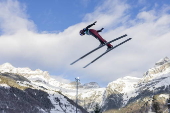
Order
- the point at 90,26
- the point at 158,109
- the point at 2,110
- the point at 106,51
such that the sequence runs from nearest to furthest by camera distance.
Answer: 1. the point at 90,26
2. the point at 106,51
3. the point at 158,109
4. the point at 2,110

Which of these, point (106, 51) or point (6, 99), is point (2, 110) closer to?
point (6, 99)

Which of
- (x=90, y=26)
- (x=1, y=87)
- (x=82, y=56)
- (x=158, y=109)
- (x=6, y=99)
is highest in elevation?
(x=1, y=87)

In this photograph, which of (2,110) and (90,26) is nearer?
(90,26)

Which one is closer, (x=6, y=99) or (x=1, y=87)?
(x=6, y=99)

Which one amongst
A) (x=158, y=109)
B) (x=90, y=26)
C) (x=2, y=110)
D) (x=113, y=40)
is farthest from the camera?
(x=2, y=110)

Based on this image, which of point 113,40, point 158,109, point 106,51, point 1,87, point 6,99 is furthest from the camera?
point 1,87

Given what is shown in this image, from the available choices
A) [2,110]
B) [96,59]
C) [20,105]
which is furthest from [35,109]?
A: [96,59]

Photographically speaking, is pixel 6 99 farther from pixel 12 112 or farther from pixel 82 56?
pixel 82 56

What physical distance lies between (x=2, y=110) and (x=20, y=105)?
96.6ft

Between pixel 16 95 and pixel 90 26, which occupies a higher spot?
pixel 16 95

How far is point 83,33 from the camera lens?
34.6m

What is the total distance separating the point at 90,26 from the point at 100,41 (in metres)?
4.68

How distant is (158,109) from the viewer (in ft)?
188

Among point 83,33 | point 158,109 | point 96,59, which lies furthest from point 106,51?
point 158,109
